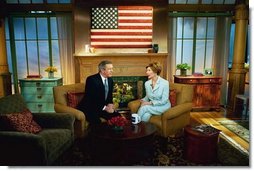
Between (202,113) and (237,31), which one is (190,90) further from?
(237,31)

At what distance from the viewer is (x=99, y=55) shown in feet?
15.9

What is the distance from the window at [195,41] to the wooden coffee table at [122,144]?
3.24m

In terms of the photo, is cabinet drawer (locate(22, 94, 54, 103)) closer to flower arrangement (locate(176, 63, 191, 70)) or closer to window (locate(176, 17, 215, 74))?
flower arrangement (locate(176, 63, 191, 70))

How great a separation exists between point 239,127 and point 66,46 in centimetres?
382

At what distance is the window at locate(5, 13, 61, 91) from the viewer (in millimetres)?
5312

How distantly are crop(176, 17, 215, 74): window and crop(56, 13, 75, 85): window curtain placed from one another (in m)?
2.40

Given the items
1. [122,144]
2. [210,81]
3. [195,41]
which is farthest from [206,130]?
[195,41]

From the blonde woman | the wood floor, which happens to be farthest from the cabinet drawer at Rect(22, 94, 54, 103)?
the wood floor

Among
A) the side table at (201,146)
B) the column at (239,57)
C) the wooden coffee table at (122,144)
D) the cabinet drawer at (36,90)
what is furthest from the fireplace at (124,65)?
the side table at (201,146)

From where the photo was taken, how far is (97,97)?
321 cm

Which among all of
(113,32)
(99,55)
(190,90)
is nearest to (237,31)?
(190,90)

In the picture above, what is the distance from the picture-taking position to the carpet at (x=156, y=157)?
2.67m

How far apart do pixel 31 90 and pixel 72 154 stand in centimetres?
254

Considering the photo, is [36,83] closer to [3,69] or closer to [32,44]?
[3,69]
